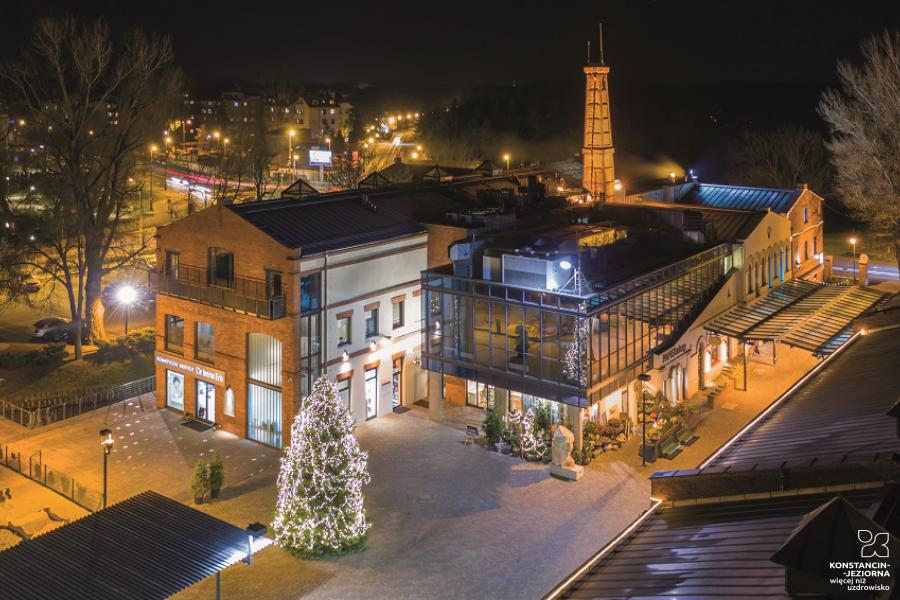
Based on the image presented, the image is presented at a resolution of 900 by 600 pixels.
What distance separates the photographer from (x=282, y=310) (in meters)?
28.8

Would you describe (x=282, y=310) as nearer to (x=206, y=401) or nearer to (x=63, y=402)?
(x=206, y=401)

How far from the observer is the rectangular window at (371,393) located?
105 feet

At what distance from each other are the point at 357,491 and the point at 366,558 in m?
1.74

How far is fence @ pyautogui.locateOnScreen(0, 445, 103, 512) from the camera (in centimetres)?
2511

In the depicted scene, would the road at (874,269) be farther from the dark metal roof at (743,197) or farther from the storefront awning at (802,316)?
the storefront awning at (802,316)

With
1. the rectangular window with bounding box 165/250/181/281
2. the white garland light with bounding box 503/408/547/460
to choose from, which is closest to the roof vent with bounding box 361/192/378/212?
the rectangular window with bounding box 165/250/181/281

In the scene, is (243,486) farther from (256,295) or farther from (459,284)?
(459,284)

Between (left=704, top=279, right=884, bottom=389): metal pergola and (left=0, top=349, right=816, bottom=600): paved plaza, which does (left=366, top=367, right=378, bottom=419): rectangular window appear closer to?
(left=0, top=349, right=816, bottom=600): paved plaza

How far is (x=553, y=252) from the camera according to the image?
30141 mm

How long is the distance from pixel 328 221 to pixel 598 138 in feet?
73.1

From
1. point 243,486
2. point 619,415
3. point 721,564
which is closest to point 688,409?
point 619,415

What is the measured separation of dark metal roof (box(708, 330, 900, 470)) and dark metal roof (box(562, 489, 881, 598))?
1166 mm

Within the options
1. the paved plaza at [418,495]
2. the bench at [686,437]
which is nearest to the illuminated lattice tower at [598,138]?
the paved plaza at [418,495]

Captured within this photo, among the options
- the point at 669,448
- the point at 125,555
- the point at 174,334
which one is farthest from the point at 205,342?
the point at 669,448
